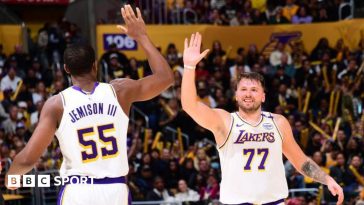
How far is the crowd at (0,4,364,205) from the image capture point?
16.2 metres

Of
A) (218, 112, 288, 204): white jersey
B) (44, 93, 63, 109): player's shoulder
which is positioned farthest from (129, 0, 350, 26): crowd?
(44, 93, 63, 109): player's shoulder

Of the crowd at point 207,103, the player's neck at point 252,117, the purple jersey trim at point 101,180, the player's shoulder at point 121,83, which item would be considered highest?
the player's shoulder at point 121,83

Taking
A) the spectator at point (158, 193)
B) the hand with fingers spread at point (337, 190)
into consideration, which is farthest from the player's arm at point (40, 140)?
the spectator at point (158, 193)

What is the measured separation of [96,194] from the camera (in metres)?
6.24

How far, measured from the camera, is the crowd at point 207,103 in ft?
53.3

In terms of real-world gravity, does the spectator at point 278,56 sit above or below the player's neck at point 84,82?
below

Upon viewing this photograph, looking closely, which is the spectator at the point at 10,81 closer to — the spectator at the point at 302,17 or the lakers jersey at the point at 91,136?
the spectator at the point at 302,17

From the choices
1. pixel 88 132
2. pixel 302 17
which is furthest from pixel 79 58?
pixel 302 17

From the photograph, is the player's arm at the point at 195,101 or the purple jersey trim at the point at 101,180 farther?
the player's arm at the point at 195,101

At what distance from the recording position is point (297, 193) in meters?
16.1

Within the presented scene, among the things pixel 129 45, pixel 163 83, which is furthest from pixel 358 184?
pixel 163 83

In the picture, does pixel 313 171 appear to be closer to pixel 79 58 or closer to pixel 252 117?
pixel 252 117

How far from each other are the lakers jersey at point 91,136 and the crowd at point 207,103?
8.51m

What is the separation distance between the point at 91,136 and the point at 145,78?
630 mm
